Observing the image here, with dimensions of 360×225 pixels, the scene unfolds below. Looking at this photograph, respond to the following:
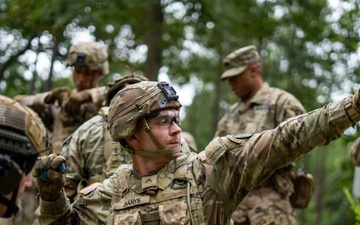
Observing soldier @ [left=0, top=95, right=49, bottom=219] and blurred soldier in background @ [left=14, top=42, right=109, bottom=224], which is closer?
soldier @ [left=0, top=95, right=49, bottom=219]

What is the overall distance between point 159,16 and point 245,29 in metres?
4.71

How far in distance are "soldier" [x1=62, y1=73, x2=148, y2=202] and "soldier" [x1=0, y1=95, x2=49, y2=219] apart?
3.49m

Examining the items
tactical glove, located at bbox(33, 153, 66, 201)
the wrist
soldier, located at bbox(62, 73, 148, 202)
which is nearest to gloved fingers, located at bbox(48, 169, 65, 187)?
tactical glove, located at bbox(33, 153, 66, 201)

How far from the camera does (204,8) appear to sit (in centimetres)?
1398

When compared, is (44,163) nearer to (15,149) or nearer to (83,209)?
(83,209)

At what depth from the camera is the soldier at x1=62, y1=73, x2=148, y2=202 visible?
716cm

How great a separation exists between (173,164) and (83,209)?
34.0 inches

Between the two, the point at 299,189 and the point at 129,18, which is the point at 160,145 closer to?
the point at 299,189

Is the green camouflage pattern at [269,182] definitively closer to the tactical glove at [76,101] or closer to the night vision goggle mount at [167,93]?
the tactical glove at [76,101]

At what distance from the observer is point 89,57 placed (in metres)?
9.02

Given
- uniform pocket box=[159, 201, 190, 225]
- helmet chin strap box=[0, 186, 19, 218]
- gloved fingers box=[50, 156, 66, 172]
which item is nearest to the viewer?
helmet chin strap box=[0, 186, 19, 218]

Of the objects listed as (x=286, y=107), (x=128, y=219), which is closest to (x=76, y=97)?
(x=286, y=107)

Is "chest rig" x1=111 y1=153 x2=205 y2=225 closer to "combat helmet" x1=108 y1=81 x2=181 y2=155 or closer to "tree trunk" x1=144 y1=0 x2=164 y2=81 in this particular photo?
"combat helmet" x1=108 y1=81 x2=181 y2=155

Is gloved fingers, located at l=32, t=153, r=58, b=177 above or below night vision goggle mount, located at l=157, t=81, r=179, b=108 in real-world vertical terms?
below
